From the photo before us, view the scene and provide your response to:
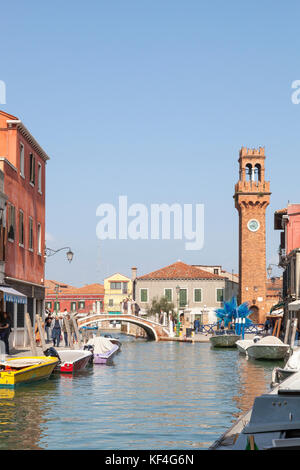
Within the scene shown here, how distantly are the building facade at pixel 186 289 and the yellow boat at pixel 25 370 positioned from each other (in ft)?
202

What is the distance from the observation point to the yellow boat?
16375 mm

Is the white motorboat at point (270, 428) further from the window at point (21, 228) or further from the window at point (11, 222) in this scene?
the window at point (21, 228)

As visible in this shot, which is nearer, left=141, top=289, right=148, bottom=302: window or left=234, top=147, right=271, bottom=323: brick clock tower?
left=234, top=147, right=271, bottom=323: brick clock tower

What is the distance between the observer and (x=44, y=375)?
1875cm

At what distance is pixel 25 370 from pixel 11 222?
1017 cm

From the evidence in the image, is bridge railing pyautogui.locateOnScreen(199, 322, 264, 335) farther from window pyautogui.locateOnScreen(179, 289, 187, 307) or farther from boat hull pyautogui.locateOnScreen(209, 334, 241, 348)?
window pyautogui.locateOnScreen(179, 289, 187, 307)

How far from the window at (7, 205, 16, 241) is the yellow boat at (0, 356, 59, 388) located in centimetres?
751

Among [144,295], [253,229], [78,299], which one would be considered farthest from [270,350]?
[78,299]

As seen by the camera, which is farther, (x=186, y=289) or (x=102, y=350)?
(x=186, y=289)

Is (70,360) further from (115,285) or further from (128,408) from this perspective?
(115,285)

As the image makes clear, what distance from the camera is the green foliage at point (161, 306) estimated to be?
81.2 m

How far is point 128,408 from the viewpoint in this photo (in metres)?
14.7

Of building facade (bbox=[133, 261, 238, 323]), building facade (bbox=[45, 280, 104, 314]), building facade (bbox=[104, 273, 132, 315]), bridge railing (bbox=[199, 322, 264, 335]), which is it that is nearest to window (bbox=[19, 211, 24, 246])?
bridge railing (bbox=[199, 322, 264, 335])

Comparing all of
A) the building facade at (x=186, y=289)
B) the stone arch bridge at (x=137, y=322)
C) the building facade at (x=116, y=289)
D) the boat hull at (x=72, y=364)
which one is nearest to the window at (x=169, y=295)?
the building facade at (x=186, y=289)
